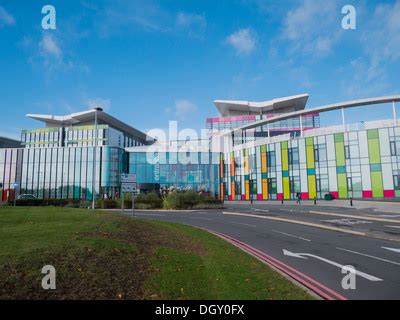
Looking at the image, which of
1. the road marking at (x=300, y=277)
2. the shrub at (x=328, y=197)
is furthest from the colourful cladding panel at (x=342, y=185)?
the road marking at (x=300, y=277)

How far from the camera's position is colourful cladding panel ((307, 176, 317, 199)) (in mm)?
53241

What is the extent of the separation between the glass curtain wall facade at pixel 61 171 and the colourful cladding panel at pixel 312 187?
38.8 metres

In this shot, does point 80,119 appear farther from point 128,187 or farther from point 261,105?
point 128,187

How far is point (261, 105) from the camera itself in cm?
9788

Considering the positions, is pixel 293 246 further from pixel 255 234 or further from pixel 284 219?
pixel 284 219

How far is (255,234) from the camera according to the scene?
18.5m

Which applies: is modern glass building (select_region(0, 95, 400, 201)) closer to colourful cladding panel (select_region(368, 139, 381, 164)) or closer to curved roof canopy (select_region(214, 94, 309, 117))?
colourful cladding panel (select_region(368, 139, 381, 164))

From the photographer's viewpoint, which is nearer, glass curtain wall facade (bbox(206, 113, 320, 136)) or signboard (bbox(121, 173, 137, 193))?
signboard (bbox(121, 173, 137, 193))

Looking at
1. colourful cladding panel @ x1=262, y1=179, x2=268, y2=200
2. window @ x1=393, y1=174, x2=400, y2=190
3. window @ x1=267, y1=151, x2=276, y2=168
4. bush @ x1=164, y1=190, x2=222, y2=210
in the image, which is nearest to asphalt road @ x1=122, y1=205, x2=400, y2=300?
bush @ x1=164, y1=190, x2=222, y2=210

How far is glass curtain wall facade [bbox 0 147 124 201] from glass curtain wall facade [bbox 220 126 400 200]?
89.5 feet

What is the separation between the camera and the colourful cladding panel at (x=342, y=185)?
165 feet

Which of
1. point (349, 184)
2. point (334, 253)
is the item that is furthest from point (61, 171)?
point (334, 253)

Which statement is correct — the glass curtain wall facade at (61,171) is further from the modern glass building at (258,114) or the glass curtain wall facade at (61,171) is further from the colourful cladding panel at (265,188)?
the modern glass building at (258,114)
